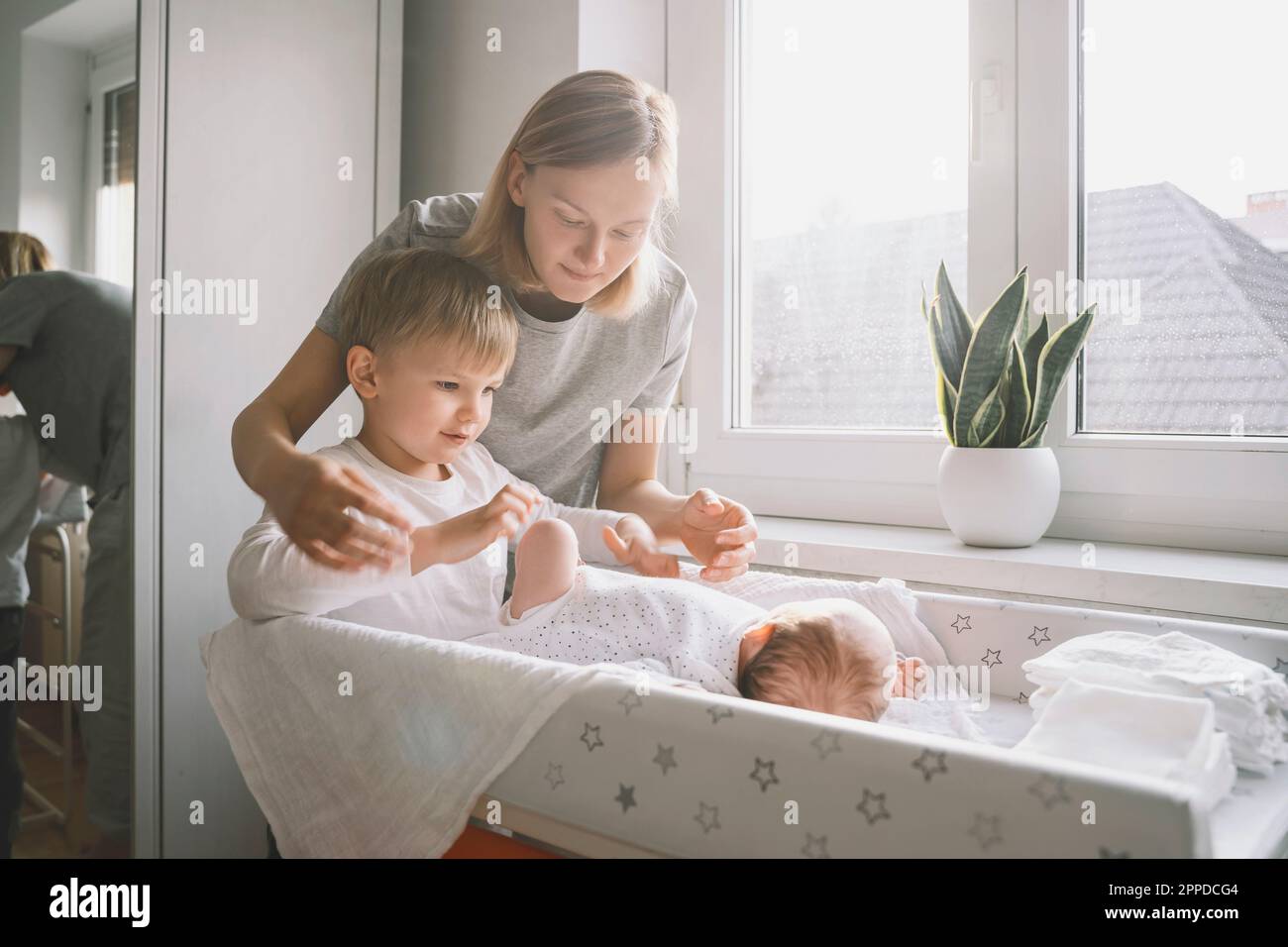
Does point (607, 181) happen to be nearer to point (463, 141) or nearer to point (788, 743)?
point (788, 743)

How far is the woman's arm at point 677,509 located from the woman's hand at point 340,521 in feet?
1.09

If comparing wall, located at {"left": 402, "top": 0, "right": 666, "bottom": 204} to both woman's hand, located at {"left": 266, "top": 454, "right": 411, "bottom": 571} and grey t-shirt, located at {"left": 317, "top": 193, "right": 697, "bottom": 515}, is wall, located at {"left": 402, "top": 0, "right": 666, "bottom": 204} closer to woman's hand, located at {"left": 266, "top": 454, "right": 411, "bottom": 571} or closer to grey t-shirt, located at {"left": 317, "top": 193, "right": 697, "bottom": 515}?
grey t-shirt, located at {"left": 317, "top": 193, "right": 697, "bottom": 515}

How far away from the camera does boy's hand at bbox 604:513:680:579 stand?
905mm

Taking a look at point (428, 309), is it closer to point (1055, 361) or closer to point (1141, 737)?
point (1141, 737)

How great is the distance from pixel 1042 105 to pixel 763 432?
665mm

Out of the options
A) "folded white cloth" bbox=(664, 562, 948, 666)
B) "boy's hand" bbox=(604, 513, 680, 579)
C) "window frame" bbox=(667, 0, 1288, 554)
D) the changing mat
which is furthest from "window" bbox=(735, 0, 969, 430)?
the changing mat

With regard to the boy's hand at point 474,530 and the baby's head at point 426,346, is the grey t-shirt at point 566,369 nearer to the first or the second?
the baby's head at point 426,346

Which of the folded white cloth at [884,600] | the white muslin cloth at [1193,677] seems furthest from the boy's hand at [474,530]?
the white muslin cloth at [1193,677]

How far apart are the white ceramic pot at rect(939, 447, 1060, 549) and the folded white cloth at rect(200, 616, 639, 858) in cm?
69

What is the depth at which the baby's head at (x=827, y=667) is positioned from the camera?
0.91 metres
